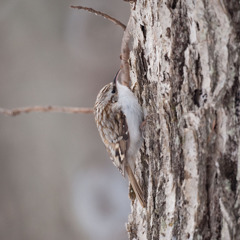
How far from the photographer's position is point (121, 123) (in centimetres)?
246

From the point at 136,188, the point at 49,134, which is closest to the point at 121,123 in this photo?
the point at 136,188

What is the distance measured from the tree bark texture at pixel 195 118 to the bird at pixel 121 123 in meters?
0.39

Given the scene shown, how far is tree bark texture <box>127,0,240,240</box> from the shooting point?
1.39 metres

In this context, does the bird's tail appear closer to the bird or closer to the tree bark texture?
the bird

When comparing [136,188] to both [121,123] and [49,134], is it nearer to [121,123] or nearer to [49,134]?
[121,123]

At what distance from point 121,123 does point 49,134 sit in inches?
96.9

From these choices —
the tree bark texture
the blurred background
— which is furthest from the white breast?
the blurred background

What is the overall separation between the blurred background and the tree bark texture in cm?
297

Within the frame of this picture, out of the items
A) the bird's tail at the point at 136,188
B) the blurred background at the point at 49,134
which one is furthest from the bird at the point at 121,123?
the blurred background at the point at 49,134

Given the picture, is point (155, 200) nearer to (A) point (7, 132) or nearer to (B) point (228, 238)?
(B) point (228, 238)

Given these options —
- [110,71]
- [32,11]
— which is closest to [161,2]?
[110,71]

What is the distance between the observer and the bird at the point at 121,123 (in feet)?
7.00

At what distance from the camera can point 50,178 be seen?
193 inches

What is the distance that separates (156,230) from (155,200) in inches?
4.0
